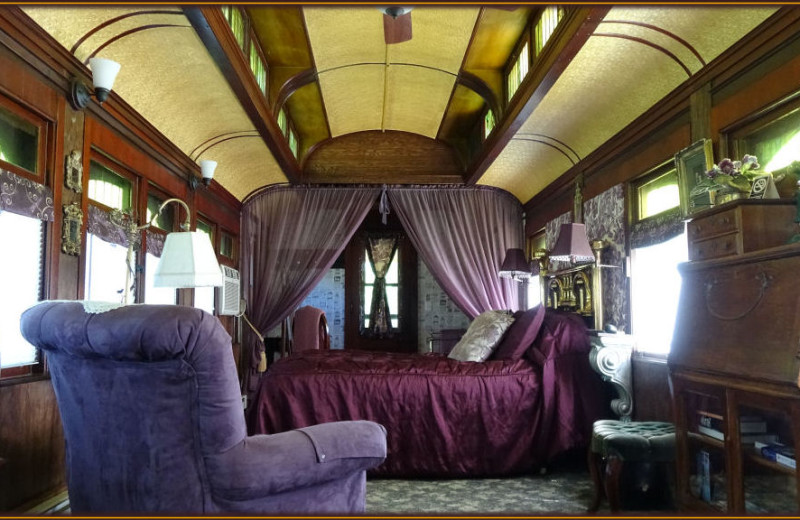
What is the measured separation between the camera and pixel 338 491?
1.99 m

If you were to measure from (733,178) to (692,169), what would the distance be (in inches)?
31.0

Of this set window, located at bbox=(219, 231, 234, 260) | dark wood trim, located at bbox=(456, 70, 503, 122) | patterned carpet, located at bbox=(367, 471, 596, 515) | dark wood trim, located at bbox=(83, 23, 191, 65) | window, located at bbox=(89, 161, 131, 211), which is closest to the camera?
patterned carpet, located at bbox=(367, 471, 596, 515)

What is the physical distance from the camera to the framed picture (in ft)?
10.1

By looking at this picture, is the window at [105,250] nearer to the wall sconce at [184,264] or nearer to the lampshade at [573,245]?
the wall sconce at [184,264]

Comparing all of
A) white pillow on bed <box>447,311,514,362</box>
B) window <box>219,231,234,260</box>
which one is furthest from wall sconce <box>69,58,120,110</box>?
window <box>219,231,234,260</box>

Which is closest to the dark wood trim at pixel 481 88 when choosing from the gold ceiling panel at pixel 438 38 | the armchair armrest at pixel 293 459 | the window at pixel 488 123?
the gold ceiling panel at pixel 438 38

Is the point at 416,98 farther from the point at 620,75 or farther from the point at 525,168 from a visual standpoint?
the point at 620,75

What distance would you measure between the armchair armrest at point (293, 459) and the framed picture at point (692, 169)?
6.93 ft

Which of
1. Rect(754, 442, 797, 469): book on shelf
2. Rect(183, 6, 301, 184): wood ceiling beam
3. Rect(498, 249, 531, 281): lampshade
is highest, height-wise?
Rect(183, 6, 301, 184): wood ceiling beam

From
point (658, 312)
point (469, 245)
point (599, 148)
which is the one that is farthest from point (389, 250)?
point (658, 312)

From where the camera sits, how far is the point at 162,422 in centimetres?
174

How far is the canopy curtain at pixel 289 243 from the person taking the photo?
6.56m

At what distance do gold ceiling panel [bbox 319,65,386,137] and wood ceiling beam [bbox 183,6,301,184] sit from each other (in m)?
0.71

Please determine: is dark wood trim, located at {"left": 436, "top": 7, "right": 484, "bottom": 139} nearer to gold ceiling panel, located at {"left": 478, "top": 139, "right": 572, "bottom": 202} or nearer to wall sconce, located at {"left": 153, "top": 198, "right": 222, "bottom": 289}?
gold ceiling panel, located at {"left": 478, "top": 139, "right": 572, "bottom": 202}
